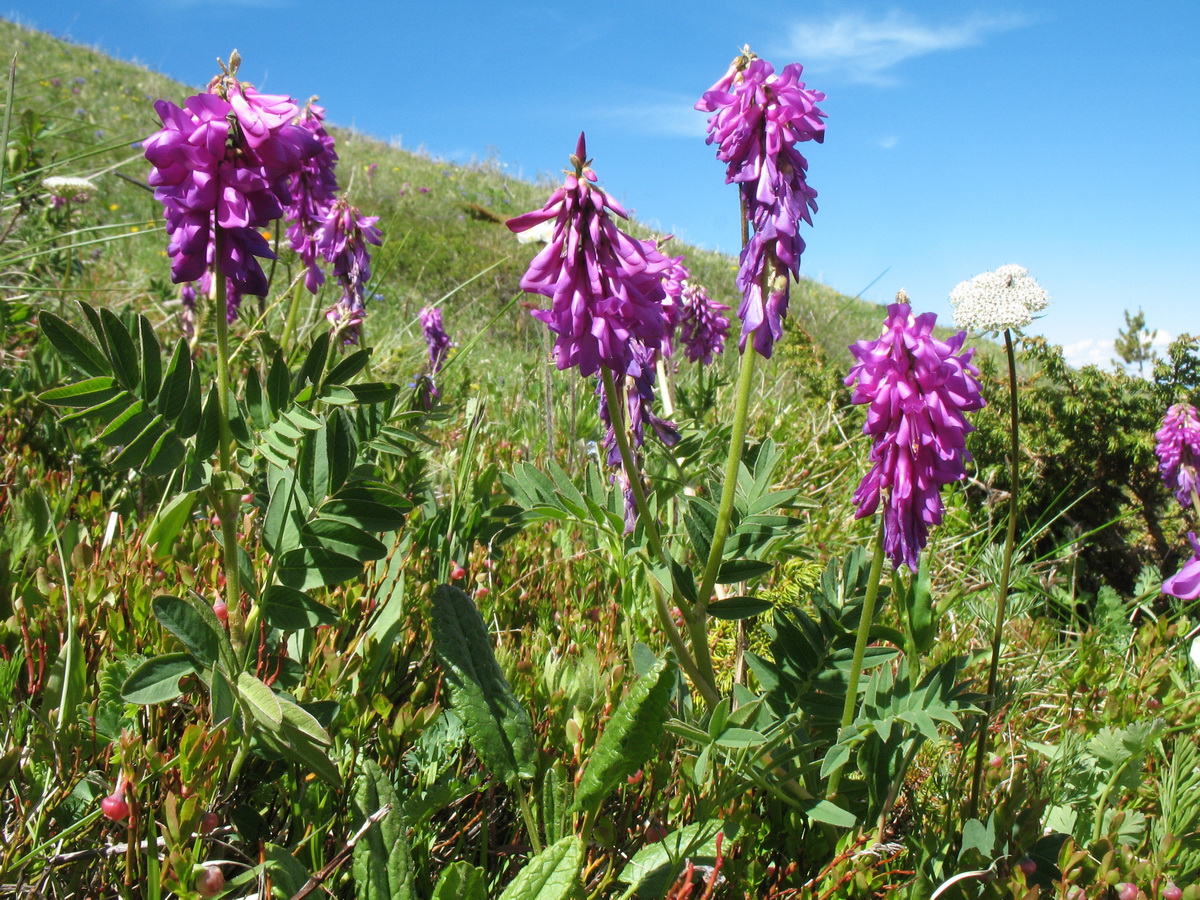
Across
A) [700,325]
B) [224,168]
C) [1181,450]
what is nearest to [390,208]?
[700,325]

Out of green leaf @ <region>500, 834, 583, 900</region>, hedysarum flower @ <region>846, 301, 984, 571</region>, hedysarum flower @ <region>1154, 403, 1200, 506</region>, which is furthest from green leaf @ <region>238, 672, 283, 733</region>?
hedysarum flower @ <region>1154, 403, 1200, 506</region>

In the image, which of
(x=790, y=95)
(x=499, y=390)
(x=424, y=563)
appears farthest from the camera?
(x=499, y=390)

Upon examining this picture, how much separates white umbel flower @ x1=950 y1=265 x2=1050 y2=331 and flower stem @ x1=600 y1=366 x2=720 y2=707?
767 millimetres

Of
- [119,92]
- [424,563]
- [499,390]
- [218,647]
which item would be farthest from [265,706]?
[119,92]

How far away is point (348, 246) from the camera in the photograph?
11.2 feet

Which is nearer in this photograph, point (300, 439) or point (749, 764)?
point (749, 764)

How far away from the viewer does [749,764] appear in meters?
1.57

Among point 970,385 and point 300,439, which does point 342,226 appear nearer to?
point 300,439

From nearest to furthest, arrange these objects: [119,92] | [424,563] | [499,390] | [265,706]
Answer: [265,706] → [424,563] → [499,390] → [119,92]

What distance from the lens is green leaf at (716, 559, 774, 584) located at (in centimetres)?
170

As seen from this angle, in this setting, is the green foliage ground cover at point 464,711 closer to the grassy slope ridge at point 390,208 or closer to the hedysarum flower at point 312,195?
the hedysarum flower at point 312,195

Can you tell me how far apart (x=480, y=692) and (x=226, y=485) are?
664 mm

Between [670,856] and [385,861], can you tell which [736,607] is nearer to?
[670,856]

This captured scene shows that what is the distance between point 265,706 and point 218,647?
0.19 m
